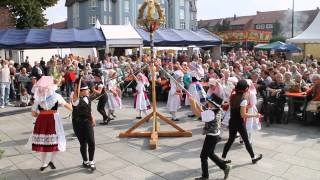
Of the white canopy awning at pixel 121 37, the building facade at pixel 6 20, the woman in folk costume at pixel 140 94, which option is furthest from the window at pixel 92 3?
the woman in folk costume at pixel 140 94

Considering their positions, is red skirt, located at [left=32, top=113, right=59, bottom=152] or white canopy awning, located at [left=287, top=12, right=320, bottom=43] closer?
red skirt, located at [left=32, top=113, right=59, bottom=152]

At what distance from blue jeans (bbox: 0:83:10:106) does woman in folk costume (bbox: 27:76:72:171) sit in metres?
8.34

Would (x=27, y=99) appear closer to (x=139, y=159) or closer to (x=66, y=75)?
(x=66, y=75)

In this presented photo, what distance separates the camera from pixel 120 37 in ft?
62.7

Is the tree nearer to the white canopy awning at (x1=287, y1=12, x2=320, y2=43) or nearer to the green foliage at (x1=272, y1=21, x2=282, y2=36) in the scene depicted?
the white canopy awning at (x1=287, y1=12, x2=320, y2=43)

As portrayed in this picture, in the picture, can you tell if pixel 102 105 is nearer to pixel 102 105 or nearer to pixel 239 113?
pixel 102 105

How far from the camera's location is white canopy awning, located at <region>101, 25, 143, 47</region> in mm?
18797

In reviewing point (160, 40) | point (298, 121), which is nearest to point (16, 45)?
point (160, 40)

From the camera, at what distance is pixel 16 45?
55.8 feet

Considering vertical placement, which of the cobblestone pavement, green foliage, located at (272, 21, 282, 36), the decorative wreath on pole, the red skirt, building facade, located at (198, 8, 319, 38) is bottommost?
the cobblestone pavement

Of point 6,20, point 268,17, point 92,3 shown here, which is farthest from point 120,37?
point 268,17

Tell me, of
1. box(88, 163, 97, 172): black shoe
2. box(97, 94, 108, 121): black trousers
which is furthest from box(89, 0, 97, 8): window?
box(88, 163, 97, 172): black shoe

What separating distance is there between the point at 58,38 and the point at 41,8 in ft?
68.5

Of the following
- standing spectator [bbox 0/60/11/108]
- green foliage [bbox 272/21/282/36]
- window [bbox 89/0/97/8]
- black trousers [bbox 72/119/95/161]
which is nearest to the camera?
black trousers [bbox 72/119/95/161]
